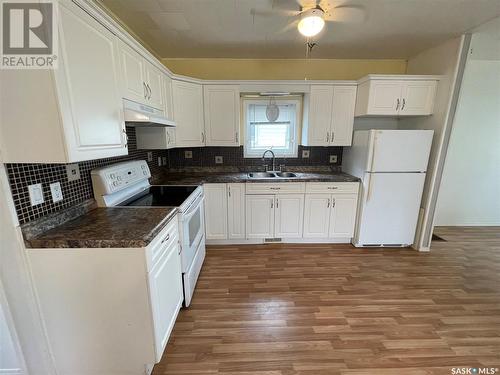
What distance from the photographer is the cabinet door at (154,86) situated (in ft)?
6.48

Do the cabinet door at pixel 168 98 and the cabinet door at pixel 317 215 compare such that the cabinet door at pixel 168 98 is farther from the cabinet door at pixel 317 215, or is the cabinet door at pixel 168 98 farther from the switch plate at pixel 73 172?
the cabinet door at pixel 317 215

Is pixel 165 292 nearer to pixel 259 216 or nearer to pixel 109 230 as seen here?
pixel 109 230

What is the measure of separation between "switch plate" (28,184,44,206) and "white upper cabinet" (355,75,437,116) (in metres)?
3.20

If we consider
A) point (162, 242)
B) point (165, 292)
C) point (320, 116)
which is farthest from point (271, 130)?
point (165, 292)

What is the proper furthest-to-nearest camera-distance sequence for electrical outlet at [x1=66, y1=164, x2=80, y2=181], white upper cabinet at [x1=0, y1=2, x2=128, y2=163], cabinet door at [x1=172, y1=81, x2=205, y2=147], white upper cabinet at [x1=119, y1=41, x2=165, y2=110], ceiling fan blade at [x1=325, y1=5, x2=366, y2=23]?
1. cabinet door at [x1=172, y1=81, x2=205, y2=147]
2. ceiling fan blade at [x1=325, y1=5, x2=366, y2=23]
3. white upper cabinet at [x1=119, y1=41, x2=165, y2=110]
4. electrical outlet at [x1=66, y1=164, x2=80, y2=181]
5. white upper cabinet at [x1=0, y1=2, x2=128, y2=163]

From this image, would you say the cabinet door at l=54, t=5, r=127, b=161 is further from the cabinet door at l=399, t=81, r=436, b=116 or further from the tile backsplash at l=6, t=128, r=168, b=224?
the cabinet door at l=399, t=81, r=436, b=116

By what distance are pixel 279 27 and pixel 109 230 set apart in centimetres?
238

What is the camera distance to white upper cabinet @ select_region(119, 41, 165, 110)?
156 centimetres

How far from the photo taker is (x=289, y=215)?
9.59ft

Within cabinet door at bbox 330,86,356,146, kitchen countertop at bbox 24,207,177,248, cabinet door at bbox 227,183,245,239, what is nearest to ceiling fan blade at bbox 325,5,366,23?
cabinet door at bbox 330,86,356,146

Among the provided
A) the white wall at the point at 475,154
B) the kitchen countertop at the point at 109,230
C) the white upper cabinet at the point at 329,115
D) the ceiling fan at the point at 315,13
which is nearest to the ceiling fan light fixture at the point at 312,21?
the ceiling fan at the point at 315,13

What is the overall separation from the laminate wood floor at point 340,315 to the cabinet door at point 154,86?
1.84 meters

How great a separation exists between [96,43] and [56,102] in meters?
0.51

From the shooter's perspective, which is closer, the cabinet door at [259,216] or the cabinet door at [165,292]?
the cabinet door at [165,292]
